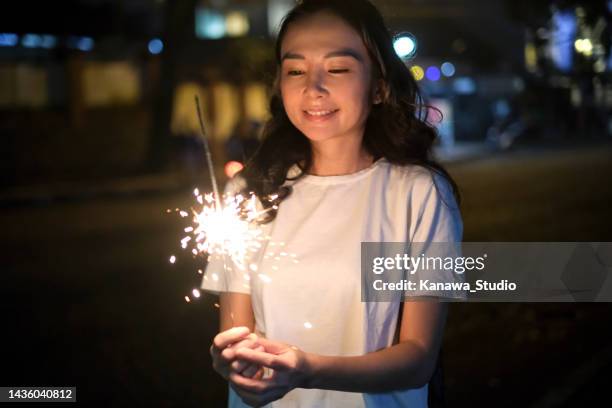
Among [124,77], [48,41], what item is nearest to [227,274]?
[48,41]

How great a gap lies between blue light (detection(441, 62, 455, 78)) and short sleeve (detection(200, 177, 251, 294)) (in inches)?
1273

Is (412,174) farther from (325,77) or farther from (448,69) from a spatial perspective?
(448,69)

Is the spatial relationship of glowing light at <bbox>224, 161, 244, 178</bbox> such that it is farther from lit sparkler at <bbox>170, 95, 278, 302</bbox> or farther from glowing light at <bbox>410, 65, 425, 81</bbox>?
glowing light at <bbox>410, 65, 425, 81</bbox>

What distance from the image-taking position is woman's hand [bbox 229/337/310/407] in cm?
190

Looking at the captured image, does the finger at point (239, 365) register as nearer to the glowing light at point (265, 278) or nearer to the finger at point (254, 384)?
the finger at point (254, 384)

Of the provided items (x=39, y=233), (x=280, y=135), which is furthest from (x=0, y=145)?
(x=280, y=135)

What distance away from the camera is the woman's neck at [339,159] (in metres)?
2.42

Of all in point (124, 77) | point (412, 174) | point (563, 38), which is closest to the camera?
point (412, 174)

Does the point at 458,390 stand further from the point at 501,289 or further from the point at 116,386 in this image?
the point at 116,386

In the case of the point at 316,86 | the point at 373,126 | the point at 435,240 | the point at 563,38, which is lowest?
the point at 435,240

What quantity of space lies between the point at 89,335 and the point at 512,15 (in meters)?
4.53

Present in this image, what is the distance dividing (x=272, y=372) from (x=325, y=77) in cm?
81

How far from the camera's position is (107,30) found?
3173 cm

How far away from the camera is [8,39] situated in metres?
29.2
